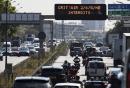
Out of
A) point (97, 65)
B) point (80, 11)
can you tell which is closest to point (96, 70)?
point (97, 65)

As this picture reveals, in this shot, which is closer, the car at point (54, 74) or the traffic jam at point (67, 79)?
the traffic jam at point (67, 79)

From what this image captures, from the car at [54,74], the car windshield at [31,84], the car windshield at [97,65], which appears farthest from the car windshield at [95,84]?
the car windshield at [97,65]

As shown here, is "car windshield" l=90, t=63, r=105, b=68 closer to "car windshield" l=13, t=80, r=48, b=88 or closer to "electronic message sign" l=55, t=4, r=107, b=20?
"electronic message sign" l=55, t=4, r=107, b=20

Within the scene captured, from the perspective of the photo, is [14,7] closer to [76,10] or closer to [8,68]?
[76,10]

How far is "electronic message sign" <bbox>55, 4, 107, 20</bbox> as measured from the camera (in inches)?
2361

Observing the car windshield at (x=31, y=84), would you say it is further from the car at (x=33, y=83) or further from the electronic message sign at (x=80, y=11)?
the electronic message sign at (x=80, y=11)

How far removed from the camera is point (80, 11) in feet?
198

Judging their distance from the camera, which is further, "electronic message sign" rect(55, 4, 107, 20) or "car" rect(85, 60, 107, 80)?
"electronic message sign" rect(55, 4, 107, 20)

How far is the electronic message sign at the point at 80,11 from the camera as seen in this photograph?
60.0 meters

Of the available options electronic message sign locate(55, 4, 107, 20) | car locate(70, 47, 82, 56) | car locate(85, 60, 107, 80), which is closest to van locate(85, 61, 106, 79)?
car locate(85, 60, 107, 80)

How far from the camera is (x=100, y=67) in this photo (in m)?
45.1

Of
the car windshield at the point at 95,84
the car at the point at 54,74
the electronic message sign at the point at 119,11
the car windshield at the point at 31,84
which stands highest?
the electronic message sign at the point at 119,11

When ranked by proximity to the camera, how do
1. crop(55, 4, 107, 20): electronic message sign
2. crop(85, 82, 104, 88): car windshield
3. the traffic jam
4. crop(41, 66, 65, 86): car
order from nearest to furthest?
1. the traffic jam
2. crop(85, 82, 104, 88): car windshield
3. crop(41, 66, 65, 86): car
4. crop(55, 4, 107, 20): electronic message sign

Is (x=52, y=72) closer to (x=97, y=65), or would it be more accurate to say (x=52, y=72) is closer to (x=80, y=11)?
(x=97, y=65)
